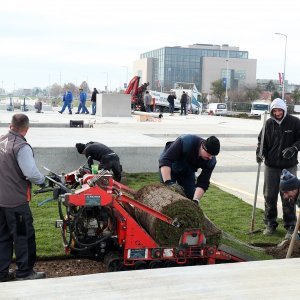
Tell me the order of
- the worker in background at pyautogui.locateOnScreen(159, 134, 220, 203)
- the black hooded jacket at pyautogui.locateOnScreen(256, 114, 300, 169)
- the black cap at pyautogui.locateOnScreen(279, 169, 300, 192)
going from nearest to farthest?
the black cap at pyautogui.locateOnScreen(279, 169, 300, 192), the worker in background at pyautogui.locateOnScreen(159, 134, 220, 203), the black hooded jacket at pyautogui.locateOnScreen(256, 114, 300, 169)

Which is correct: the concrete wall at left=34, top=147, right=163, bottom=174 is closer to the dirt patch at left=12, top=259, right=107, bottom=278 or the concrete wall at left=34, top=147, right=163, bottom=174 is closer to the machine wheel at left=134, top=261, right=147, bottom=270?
the dirt patch at left=12, top=259, right=107, bottom=278

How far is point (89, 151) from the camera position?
848cm

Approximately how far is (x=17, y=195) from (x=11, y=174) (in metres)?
0.21

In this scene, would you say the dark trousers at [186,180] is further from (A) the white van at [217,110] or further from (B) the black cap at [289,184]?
(A) the white van at [217,110]

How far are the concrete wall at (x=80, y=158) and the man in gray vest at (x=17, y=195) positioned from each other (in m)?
5.25

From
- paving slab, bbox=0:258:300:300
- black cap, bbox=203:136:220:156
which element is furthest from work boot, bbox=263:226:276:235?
paving slab, bbox=0:258:300:300

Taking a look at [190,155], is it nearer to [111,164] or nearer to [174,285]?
[174,285]

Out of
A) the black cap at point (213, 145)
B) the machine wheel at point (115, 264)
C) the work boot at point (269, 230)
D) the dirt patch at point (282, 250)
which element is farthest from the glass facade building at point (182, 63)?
the machine wheel at point (115, 264)

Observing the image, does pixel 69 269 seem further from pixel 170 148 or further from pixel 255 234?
pixel 255 234

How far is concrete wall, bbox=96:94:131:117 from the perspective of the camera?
31797mm

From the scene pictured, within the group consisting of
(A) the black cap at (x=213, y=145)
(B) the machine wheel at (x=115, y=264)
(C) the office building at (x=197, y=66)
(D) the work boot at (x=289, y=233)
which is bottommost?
(D) the work boot at (x=289, y=233)

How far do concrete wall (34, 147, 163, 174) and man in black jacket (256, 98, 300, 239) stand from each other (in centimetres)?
439

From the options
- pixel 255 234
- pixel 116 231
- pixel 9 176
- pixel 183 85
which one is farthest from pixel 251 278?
pixel 183 85

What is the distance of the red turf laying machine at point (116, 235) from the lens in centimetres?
475
